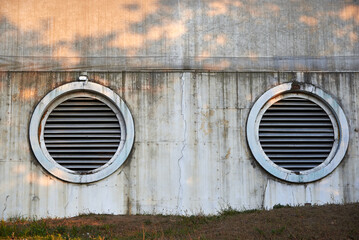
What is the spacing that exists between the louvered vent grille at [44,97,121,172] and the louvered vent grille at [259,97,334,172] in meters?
3.95

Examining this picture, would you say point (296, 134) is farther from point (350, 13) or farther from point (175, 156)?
point (350, 13)

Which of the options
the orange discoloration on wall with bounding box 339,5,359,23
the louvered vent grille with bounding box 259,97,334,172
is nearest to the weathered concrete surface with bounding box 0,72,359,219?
the louvered vent grille with bounding box 259,97,334,172

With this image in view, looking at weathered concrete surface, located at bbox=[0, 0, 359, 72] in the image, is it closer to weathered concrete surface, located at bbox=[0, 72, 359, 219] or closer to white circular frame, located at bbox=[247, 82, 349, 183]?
weathered concrete surface, located at bbox=[0, 72, 359, 219]

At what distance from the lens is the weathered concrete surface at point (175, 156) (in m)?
13.5

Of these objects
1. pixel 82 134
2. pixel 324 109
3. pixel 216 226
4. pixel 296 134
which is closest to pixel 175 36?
pixel 82 134

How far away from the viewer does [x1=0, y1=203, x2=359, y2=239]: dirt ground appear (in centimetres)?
1041

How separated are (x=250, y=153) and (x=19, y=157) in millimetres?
5854

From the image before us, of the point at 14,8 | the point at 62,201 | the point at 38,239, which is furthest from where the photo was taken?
the point at 14,8

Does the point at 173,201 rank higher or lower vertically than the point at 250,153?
lower

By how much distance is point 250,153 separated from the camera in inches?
544

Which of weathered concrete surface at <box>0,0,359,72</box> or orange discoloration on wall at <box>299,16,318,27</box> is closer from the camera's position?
weathered concrete surface at <box>0,0,359,72</box>

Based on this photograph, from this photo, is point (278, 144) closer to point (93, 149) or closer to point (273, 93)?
point (273, 93)

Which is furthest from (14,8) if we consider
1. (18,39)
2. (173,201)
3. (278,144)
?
(278,144)

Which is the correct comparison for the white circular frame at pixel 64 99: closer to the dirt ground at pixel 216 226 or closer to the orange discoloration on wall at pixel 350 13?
the dirt ground at pixel 216 226
